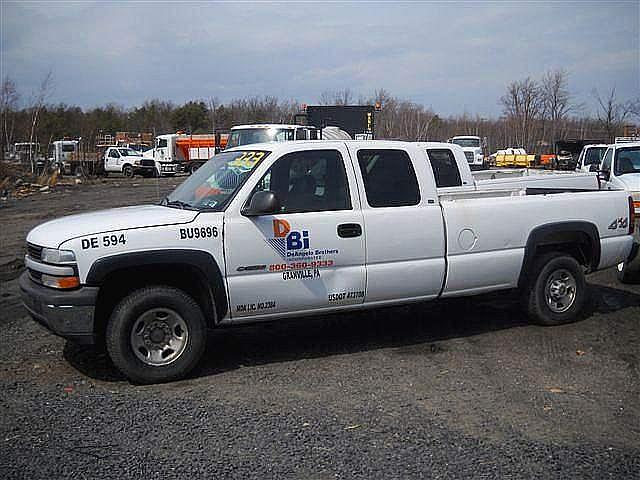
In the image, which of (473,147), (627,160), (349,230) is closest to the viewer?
(349,230)

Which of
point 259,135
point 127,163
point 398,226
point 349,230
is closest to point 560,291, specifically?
Result: point 398,226

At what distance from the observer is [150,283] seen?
5.84m

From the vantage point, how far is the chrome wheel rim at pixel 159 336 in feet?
18.7

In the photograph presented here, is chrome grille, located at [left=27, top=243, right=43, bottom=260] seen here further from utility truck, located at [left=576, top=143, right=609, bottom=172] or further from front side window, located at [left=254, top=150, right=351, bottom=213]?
utility truck, located at [left=576, top=143, right=609, bottom=172]

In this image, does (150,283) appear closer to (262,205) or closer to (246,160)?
(262,205)

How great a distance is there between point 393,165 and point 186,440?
10.7 feet

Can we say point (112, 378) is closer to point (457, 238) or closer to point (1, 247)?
point (457, 238)

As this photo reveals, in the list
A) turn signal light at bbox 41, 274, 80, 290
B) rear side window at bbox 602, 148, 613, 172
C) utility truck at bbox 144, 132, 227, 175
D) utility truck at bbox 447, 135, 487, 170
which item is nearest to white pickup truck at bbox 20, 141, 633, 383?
turn signal light at bbox 41, 274, 80, 290

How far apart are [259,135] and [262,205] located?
39.4 feet

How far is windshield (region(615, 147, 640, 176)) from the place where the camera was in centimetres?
1384

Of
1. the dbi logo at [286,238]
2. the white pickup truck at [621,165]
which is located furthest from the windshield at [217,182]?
the white pickup truck at [621,165]

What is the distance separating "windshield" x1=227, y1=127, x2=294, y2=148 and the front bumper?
1211cm

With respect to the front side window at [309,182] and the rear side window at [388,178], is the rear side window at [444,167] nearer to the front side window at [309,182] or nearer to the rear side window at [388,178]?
the rear side window at [388,178]

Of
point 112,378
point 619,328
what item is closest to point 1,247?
point 112,378
